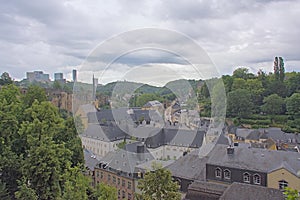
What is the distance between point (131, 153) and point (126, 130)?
354cm

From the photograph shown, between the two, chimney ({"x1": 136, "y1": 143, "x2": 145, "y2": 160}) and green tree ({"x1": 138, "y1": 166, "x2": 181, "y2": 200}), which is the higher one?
chimney ({"x1": 136, "y1": 143, "x2": 145, "y2": 160})

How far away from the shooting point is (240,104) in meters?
41.6

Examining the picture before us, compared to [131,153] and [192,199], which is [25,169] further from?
[192,199]

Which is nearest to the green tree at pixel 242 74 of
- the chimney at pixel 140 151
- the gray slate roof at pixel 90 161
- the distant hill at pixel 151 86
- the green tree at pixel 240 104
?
the green tree at pixel 240 104

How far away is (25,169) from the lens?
9477mm

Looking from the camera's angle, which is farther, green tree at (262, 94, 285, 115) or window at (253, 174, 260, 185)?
green tree at (262, 94, 285, 115)

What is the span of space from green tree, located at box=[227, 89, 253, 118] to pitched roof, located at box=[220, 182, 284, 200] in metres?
30.7

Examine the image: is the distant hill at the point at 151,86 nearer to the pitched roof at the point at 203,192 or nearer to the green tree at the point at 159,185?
the green tree at the point at 159,185

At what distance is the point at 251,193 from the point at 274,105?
31.7m

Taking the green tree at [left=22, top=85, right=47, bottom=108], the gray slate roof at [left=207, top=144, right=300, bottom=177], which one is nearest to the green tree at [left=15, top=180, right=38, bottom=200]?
the green tree at [left=22, top=85, right=47, bottom=108]

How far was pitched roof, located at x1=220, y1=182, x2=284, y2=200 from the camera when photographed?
11.1 metres

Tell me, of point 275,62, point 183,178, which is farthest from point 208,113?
point 275,62

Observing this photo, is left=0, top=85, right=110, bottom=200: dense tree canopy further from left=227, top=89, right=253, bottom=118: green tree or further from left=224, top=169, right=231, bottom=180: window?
left=227, top=89, right=253, bottom=118: green tree

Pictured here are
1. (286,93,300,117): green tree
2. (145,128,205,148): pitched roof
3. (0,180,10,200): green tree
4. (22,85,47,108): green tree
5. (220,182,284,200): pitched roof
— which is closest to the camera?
(0,180,10,200): green tree
